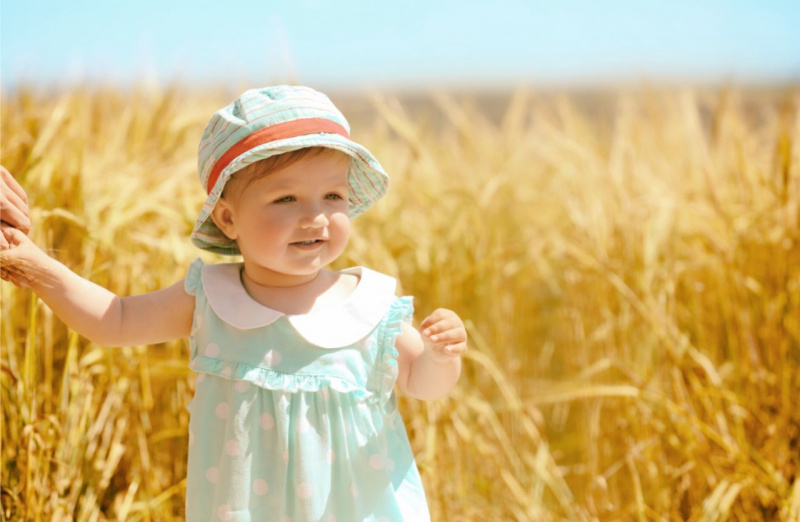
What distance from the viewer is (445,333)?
121cm

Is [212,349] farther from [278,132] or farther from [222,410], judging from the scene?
[278,132]

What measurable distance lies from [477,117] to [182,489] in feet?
8.11

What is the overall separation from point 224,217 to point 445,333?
405 millimetres

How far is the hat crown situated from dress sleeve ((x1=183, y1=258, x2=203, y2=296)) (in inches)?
5.6

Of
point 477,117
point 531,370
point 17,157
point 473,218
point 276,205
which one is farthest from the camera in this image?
point 477,117

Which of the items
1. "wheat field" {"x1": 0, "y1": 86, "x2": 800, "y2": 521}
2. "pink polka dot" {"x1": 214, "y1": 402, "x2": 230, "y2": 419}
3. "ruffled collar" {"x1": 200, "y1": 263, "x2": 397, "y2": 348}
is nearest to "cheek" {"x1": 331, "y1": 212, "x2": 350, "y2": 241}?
"ruffled collar" {"x1": 200, "y1": 263, "x2": 397, "y2": 348}

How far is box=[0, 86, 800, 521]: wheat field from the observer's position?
1736 millimetres

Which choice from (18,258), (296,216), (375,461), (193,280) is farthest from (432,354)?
(18,258)

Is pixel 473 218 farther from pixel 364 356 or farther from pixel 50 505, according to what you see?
pixel 50 505

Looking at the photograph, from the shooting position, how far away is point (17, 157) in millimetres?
1965

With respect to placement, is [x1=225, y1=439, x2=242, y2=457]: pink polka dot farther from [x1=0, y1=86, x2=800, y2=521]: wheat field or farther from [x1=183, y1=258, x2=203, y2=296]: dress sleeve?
[x1=0, y1=86, x2=800, y2=521]: wheat field

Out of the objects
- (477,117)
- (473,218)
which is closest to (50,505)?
(473,218)

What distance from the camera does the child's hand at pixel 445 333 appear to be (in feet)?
3.98

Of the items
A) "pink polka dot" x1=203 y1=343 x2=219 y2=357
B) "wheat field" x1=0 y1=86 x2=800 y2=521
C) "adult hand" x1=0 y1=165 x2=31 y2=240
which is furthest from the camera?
"wheat field" x1=0 y1=86 x2=800 y2=521
